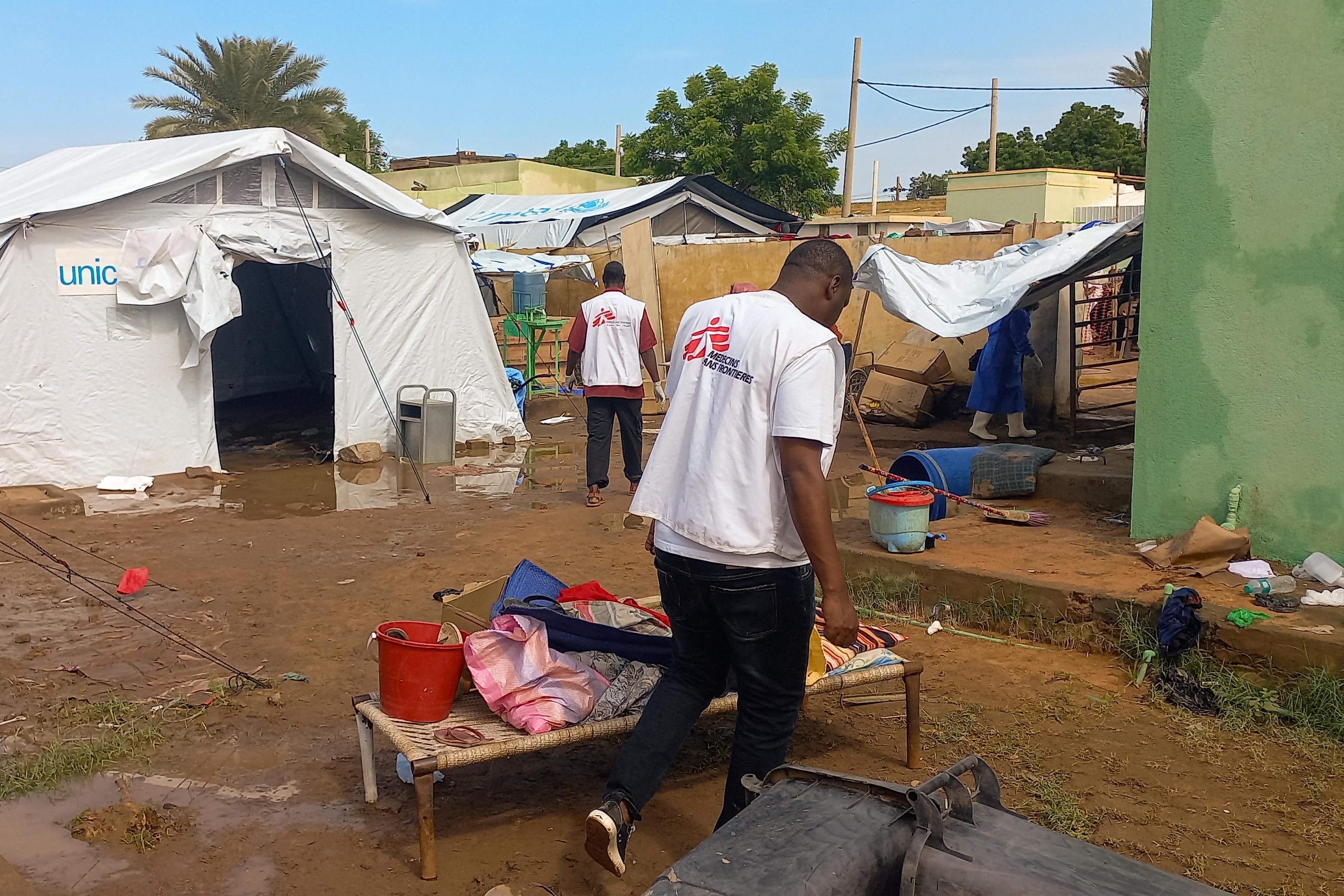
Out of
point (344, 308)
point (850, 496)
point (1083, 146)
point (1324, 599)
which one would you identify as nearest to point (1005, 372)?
point (850, 496)

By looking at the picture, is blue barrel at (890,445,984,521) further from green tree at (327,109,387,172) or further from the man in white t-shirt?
green tree at (327,109,387,172)

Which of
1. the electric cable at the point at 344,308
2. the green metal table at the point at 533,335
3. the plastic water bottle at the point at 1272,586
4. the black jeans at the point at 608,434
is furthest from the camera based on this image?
the green metal table at the point at 533,335

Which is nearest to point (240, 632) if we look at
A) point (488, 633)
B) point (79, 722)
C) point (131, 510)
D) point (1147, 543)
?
point (79, 722)

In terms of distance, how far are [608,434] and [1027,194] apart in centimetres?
2574

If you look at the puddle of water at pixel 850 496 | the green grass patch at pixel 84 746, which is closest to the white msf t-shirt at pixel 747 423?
the green grass patch at pixel 84 746

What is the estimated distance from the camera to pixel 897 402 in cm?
1356

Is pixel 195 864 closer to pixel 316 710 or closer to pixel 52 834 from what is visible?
pixel 52 834

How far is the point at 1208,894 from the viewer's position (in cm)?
199

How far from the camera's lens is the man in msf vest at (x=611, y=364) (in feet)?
28.7

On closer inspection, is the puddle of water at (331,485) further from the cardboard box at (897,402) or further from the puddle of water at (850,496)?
the cardboard box at (897,402)

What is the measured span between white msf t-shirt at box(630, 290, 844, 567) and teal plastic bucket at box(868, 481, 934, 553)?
3.17 metres

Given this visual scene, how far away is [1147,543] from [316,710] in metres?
4.42

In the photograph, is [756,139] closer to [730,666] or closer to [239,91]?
[239,91]

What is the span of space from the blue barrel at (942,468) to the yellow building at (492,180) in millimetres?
23179
